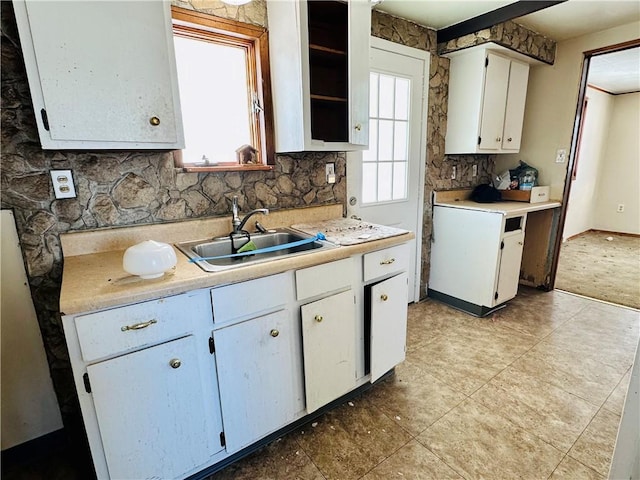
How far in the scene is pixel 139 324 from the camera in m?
1.04

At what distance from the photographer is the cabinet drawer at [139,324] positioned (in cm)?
98

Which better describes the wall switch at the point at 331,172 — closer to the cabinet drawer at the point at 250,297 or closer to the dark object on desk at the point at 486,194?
the cabinet drawer at the point at 250,297

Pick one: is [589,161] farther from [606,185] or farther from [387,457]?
[387,457]

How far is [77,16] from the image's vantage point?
3.56ft

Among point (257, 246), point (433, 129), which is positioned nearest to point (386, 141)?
point (433, 129)

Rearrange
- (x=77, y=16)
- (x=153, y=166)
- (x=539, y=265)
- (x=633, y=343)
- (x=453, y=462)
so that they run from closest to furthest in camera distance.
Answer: (x=77, y=16) < (x=453, y=462) < (x=153, y=166) < (x=633, y=343) < (x=539, y=265)

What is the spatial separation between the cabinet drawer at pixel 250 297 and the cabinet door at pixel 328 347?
0.14 metres

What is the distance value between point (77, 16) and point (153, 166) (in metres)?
0.61

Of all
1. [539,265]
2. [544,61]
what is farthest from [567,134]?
[539,265]

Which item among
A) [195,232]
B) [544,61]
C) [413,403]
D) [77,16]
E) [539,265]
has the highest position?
[544,61]

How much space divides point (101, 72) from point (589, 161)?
250 inches

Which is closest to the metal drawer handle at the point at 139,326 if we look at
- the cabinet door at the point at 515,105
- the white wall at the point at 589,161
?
→ the cabinet door at the point at 515,105

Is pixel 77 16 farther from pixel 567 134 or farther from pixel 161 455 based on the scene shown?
pixel 567 134

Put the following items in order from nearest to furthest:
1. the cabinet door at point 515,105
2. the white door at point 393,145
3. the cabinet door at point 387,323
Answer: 1. the cabinet door at point 387,323
2. the white door at point 393,145
3. the cabinet door at point 515,105
